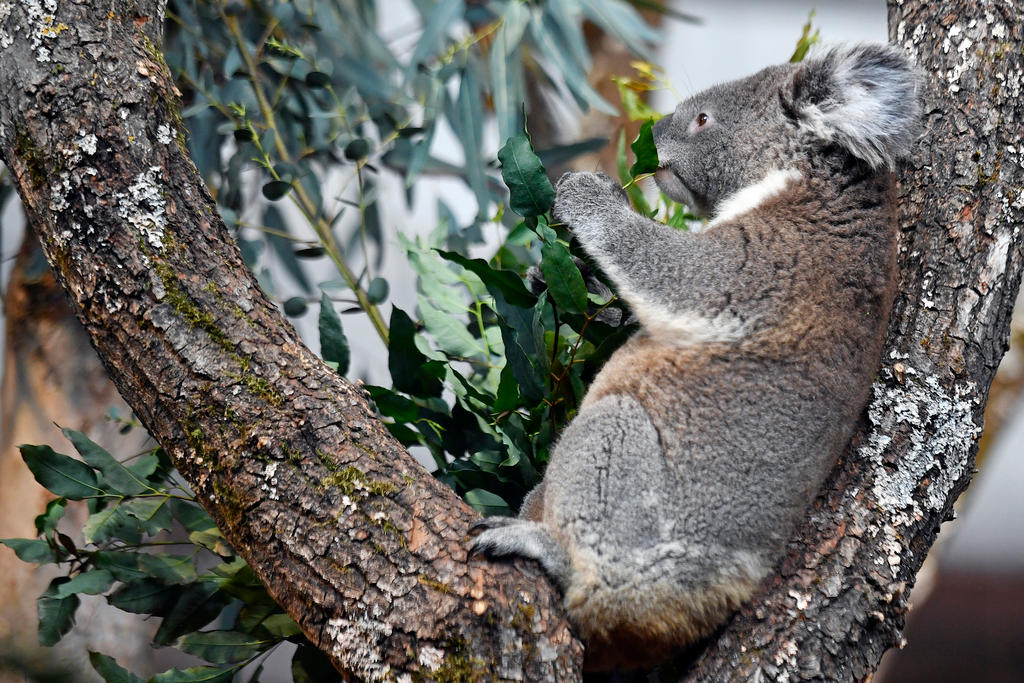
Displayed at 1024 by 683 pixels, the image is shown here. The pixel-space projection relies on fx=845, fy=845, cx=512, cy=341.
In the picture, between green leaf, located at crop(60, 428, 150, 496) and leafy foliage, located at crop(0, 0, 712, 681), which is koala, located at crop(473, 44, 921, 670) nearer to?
leafy foliage, located at crop(0, 0, 712, 681)

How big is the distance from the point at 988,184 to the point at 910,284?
0.90 ft

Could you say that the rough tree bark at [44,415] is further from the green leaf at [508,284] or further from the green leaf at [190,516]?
the green leaf at [508,284]

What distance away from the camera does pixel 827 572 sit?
1512mm

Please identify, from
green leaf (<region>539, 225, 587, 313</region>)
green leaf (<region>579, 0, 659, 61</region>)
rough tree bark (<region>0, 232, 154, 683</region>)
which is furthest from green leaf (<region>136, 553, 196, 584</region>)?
green leaf (<region>579, 0, 659, 61</region>)

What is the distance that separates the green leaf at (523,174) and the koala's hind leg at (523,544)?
0.59 m

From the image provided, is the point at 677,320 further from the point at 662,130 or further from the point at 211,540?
the point at 211,540

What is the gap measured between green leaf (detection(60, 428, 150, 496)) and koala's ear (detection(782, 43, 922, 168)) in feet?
5.56

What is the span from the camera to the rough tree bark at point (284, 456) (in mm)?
1367

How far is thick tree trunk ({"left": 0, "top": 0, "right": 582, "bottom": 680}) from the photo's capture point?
136 cm

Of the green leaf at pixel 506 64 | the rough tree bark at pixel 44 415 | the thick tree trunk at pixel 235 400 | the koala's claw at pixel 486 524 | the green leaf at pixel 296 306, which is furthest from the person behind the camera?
the green leaf at pixel 506 64

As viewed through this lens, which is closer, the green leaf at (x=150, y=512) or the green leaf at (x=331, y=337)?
the green leaf at (x=150, y=512)

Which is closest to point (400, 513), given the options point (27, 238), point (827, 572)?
point (827, 572)

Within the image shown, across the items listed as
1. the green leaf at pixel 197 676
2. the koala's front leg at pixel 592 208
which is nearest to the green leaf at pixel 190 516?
the green leaf at pixel 197 676

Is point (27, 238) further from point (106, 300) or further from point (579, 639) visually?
point (579, 639)
